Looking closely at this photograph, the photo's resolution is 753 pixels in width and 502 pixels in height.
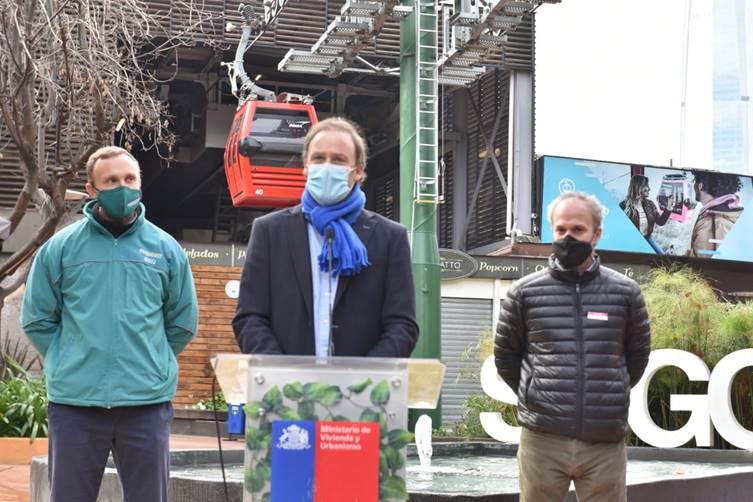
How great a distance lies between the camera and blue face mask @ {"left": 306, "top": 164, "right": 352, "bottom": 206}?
4.18 m

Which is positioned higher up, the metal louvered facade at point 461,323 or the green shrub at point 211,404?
the metal louvered facade at point 461,323

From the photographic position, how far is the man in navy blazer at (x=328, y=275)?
420cm

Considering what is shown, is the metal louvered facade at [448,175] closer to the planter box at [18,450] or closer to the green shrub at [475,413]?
the green shrub at [475,413]

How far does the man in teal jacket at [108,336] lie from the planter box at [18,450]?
7.58 meters

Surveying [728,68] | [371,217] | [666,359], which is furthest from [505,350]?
[728,68]

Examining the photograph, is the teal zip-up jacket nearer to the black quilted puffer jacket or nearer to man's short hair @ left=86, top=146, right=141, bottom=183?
man's short hair @ left=86, top=146, right=141, bottom=183

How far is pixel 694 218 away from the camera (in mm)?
32594

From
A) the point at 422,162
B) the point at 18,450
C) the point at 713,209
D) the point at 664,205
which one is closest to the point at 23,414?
the point at 18,450

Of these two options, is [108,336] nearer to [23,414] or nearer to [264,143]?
[23,414]

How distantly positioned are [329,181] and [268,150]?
65.4 feet

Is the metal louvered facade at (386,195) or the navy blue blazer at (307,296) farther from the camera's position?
the metal louvered facade at (386,195)

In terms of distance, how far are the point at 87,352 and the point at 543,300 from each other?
193 cm

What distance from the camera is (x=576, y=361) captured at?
514 cm

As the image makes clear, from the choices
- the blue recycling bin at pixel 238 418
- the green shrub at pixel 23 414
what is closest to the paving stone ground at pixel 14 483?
the green shrub at pixel 23 414
